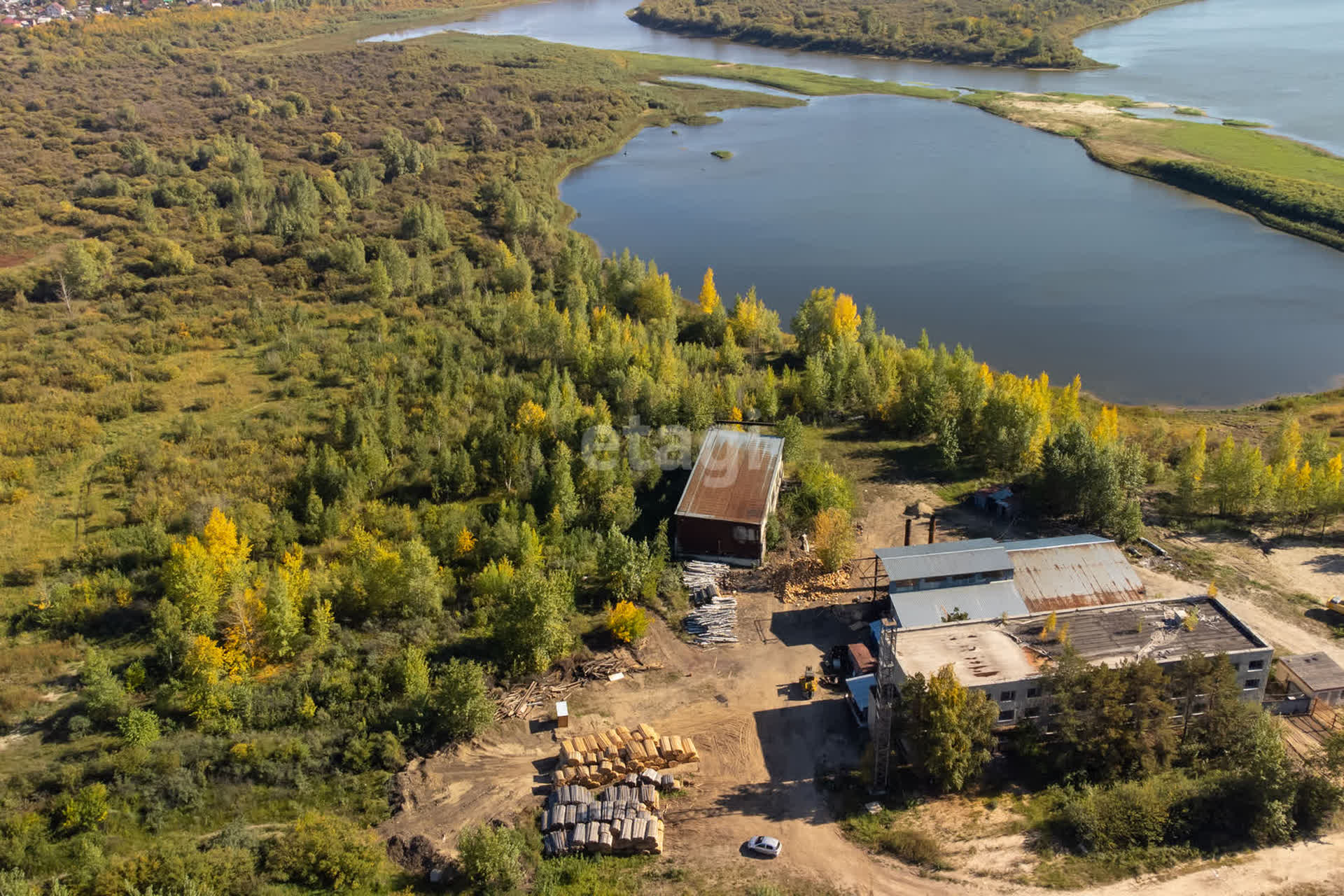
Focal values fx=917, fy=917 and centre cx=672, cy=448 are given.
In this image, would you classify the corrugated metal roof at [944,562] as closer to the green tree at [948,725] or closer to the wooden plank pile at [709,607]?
the wooden plank pile at [709,607]

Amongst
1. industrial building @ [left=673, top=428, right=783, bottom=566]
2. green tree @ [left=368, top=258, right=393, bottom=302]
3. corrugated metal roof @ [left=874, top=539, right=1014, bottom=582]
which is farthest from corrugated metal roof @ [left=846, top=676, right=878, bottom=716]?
green tree @ [left=368, top=258, right=393, bottom=302]

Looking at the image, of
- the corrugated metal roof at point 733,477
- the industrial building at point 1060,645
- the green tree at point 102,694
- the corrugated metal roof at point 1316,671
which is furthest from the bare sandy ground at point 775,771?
the green tree at point 102,694

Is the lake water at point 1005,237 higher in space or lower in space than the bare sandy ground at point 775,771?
higher

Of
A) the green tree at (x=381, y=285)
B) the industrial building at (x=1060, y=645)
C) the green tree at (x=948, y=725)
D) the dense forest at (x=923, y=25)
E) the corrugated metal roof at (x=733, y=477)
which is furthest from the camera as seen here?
the dense forest at (x=923, y=25)

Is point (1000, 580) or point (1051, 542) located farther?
point (1051, 542)

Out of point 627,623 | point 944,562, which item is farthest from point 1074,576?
point 627,623

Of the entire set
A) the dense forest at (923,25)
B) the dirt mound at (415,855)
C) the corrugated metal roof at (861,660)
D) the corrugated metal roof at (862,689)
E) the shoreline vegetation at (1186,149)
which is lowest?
the dirt mound at (415,855)

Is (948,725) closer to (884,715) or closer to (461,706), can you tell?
(884,715)

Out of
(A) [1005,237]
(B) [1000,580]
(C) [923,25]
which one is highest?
(C) [923,25]
